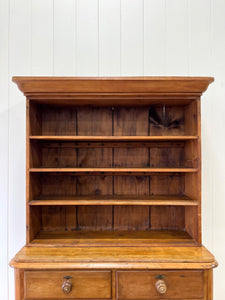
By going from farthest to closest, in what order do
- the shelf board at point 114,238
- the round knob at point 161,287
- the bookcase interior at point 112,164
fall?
the bookcase interior at point 112,164 → the shelf board at point 114,238 → the round knob at point 161,287

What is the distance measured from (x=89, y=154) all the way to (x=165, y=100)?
0.63 m

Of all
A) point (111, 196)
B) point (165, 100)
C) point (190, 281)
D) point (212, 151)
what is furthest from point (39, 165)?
point (212, 151)

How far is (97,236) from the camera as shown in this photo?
4.60 feet

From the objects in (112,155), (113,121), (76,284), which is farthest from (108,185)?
(76,284)

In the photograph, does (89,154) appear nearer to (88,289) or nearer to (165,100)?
(165,100)
